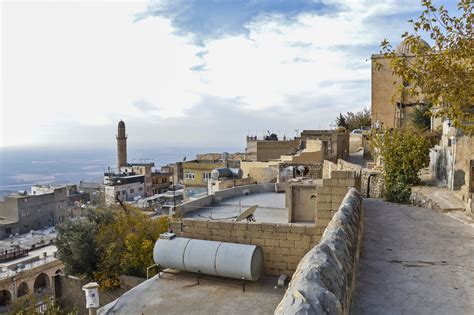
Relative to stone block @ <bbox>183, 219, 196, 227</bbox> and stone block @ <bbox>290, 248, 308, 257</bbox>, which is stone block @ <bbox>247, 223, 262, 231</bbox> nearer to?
stone block @ <bbox>290, 248, 308, 257</bbox>

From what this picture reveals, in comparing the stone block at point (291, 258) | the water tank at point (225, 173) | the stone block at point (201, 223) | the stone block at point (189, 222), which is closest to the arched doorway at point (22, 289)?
the water tank at point (225, 173)

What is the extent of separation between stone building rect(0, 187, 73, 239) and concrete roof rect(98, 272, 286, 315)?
37.6 metres

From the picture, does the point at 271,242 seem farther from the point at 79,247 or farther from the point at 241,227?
the point at 79,247

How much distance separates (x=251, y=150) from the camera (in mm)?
44406

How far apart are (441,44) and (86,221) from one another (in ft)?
48.6

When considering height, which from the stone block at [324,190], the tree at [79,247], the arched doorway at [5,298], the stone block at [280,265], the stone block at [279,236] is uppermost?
the stone block at [324,190]

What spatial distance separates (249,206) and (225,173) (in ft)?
34.8

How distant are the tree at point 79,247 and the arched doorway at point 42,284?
13.2 m

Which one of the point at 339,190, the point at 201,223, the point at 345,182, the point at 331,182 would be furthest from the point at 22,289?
the point at 345,182

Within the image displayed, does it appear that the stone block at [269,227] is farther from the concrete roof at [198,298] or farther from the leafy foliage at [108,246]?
the leafy foliage at [108,246]

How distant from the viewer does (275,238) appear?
878 cm

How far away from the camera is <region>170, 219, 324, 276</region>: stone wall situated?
28.1ft

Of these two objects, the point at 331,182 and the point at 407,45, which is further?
the point at 407,45

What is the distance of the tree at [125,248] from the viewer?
1391 cm
